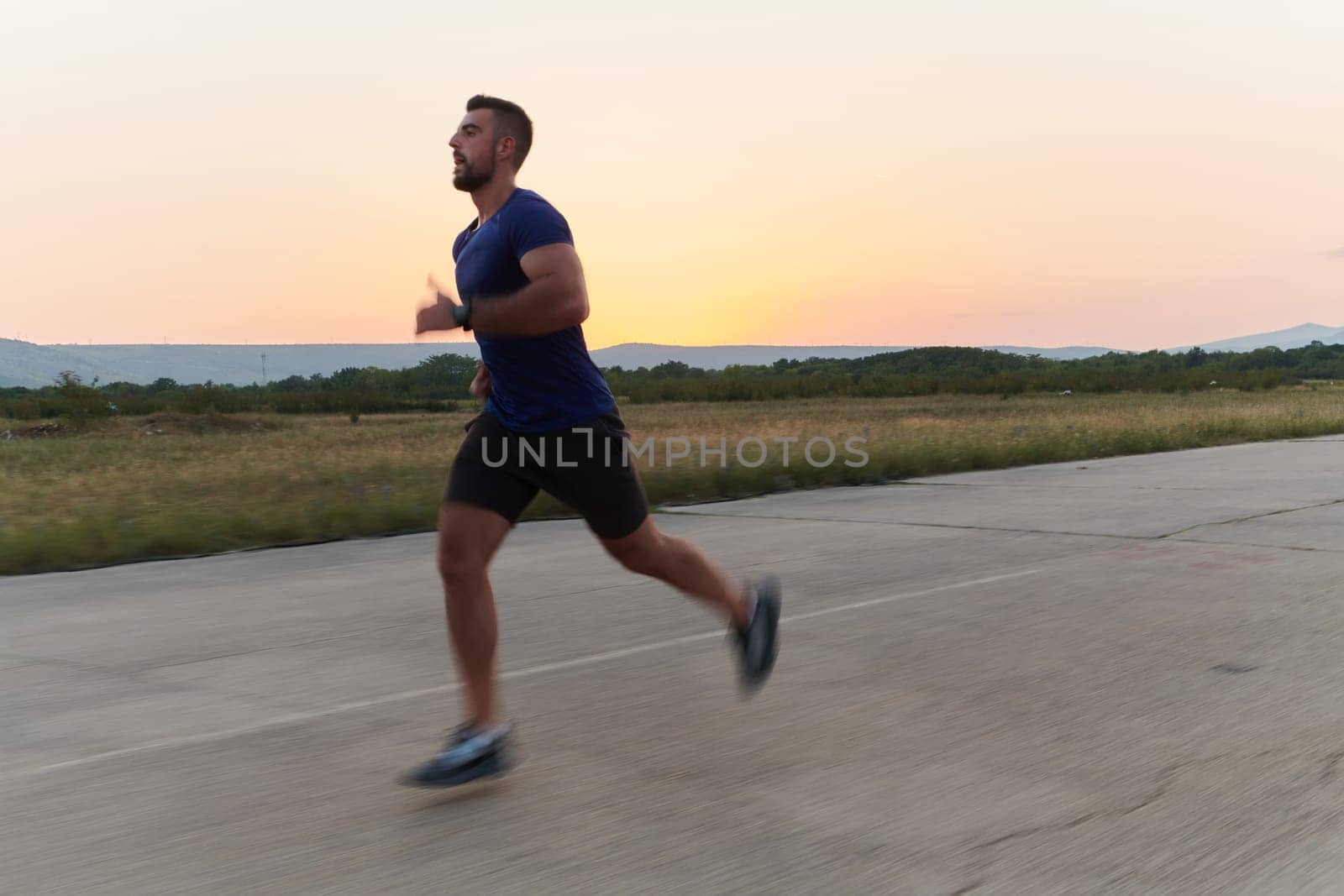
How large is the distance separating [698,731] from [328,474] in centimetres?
1439

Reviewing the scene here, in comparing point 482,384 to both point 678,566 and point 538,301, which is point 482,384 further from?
point 678,566

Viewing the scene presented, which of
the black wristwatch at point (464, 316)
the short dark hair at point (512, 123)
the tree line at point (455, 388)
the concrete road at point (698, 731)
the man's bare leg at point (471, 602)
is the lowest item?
the concrete road at point (698, 731)

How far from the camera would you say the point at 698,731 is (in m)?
4.64

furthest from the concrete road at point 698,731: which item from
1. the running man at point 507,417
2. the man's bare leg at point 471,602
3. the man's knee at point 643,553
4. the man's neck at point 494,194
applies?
the man's neck at point 494,194

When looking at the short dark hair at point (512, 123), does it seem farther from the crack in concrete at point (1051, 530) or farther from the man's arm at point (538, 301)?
the crack in concrete at point (1051, 530)

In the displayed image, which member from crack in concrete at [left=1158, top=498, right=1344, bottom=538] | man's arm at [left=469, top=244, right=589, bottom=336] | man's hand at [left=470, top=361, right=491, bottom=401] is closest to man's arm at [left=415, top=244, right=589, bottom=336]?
man's arm at [left=469, top=244, right=589, bottom=336]

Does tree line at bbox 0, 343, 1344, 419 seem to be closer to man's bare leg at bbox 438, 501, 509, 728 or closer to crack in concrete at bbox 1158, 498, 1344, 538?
crack in concrete at bbox 1158, 498, 1344, 538

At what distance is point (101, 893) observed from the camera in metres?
3.21

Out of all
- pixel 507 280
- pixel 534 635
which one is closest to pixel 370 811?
pixel 507 280

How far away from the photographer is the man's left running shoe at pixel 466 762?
384 cm

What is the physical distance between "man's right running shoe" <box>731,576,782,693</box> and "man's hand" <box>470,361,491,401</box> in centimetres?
123

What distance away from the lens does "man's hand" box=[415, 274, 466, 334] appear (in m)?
3.90

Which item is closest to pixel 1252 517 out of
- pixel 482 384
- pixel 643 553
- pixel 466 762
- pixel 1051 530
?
pixel 1051 530

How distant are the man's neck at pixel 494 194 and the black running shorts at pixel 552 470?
650 millimetres
